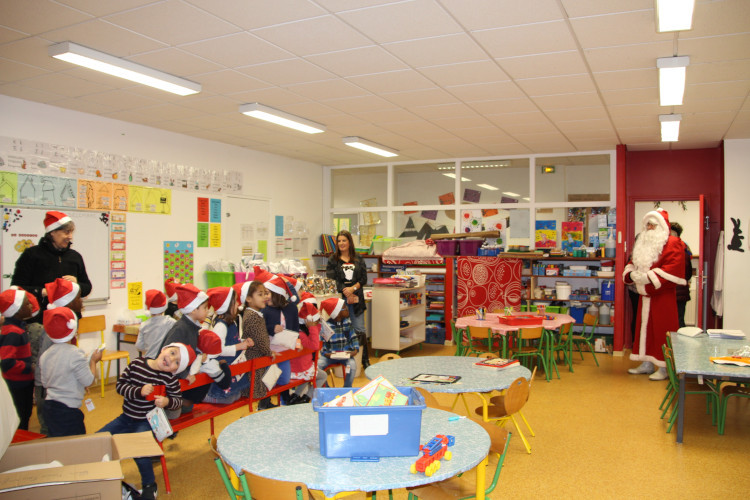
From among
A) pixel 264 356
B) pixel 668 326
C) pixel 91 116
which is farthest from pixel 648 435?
pixel 91 116

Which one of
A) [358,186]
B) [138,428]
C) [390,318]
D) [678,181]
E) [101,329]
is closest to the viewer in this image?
[138,428]

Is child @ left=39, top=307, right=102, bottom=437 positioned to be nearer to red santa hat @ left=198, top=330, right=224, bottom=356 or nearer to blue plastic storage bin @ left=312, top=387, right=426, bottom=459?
red santa hat @ left=198, top=330, right=224, bottom=356

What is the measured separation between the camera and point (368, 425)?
234cm

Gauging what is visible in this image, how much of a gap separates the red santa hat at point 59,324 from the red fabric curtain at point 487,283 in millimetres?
6049

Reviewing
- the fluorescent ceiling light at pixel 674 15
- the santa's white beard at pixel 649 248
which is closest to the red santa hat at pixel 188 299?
the fluorescent ceiling light at pixel 674 15

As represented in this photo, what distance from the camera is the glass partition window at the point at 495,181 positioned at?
923 cm

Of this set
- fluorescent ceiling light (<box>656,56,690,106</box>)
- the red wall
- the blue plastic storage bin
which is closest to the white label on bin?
the blue plastic storage bin

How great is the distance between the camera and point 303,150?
8656 millimetres

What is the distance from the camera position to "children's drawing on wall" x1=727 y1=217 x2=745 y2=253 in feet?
25.2

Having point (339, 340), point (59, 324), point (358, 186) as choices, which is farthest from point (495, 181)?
point (59, 324)

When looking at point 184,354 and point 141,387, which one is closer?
point 141,387

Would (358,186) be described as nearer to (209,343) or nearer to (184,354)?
(209,343)

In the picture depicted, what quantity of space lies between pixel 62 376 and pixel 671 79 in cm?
514

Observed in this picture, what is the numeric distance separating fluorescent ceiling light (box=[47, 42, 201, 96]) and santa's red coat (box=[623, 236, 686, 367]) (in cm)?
550
